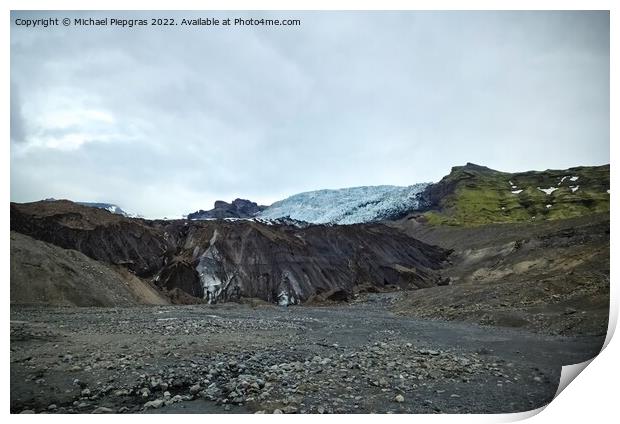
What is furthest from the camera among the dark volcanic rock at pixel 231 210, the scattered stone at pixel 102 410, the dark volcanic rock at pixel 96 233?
the dark volcanic rock at pixel 231 210

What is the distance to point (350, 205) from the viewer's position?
3012 inches

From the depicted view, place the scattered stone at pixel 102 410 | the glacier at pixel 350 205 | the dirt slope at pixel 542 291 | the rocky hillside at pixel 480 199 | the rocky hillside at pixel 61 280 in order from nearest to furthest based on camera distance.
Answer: the scattered stone at pixel 102 410 < the dirt slope at pixel 542 291 < the rocky hillside at pixel 61 280 < the rocky hillside at pixel 480 199 < the glacier at pixel 350 205

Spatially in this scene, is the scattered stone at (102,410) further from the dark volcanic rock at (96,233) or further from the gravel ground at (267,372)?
the dark volcanic rock at (96,233)

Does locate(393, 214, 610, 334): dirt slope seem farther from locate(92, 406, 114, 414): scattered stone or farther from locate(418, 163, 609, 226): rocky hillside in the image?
locate(418, 163, 609, 226): rocky hillside

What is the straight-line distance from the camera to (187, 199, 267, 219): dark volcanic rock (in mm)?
85706

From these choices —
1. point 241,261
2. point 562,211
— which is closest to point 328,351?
point 241,261

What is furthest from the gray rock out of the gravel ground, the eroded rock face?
the eroded rock face

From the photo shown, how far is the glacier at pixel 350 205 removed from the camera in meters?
69.5

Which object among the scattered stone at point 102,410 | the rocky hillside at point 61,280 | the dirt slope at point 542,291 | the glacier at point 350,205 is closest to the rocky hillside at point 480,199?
the glacier at point 350,205

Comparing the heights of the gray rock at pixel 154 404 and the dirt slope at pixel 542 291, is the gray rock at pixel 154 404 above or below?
below

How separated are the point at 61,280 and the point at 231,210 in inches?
2878

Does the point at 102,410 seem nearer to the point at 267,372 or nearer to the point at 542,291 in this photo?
the point at 267,372

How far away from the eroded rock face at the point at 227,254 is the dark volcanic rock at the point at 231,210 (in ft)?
167

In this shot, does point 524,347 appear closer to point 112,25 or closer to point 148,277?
point 112,25
